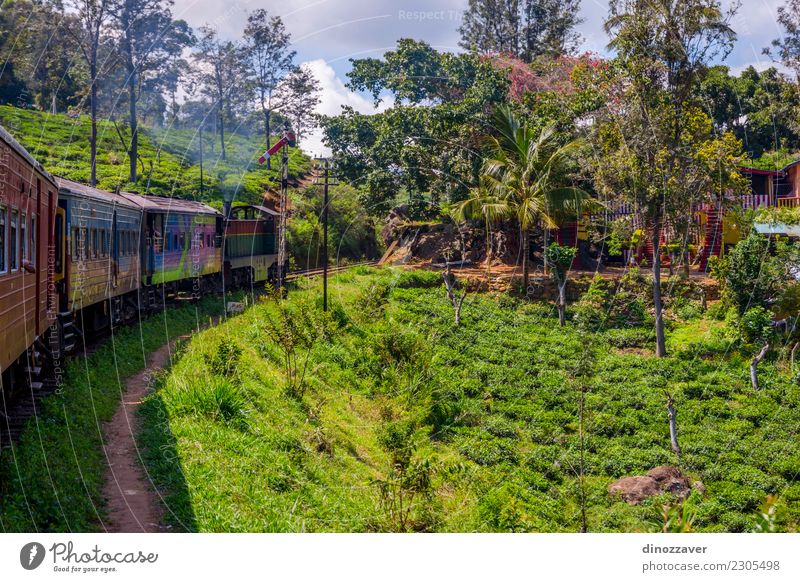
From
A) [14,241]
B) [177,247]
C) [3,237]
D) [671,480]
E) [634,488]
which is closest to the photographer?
[3,237]

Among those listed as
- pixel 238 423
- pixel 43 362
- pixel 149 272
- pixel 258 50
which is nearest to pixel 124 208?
pixel 149 272

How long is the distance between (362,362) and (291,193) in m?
31.1

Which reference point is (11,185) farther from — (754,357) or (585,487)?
(754,357)

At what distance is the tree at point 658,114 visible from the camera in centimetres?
2155

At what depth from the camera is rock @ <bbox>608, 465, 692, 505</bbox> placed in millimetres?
14180

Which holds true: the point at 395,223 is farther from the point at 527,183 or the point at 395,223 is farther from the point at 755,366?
the point at 755,366

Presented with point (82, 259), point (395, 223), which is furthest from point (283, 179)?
point (395, 223)

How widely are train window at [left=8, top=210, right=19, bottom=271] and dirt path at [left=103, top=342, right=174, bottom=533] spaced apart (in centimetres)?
268

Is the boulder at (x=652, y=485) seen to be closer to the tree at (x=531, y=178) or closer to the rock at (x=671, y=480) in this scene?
the rock at (x=671, y=480)

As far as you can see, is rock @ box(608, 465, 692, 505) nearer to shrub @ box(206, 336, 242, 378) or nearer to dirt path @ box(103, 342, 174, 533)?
shrub @ box(206, 336, 242, 378)

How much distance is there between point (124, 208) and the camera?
63.1 ft
